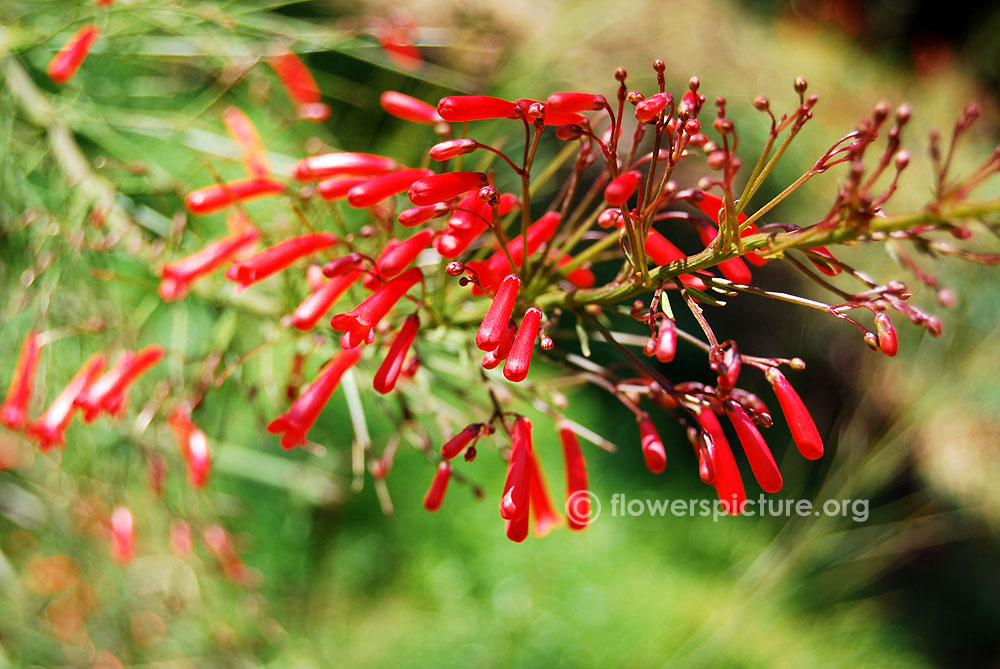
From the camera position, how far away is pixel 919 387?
258cm

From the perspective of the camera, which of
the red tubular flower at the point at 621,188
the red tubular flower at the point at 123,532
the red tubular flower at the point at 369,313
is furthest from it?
the red tubular flower at the point at 123,532

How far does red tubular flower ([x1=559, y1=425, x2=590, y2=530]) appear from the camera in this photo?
1061mm

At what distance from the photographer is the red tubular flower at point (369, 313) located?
89 cm

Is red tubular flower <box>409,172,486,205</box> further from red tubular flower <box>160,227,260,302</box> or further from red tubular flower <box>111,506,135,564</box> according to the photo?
red tubular flower <box>111,506,135,564</box>

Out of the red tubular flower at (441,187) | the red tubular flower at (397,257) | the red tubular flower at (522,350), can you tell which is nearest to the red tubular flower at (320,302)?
the red tubular flower at (397,257)

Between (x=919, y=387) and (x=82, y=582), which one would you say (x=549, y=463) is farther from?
(x=82, y=582)

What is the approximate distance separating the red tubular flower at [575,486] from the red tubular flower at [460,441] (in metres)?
0.19

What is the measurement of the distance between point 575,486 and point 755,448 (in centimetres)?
32

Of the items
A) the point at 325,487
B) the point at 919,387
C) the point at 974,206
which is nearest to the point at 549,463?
the point at 325,487

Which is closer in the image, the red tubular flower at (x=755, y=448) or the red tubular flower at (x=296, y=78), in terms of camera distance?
the red tubular flower at (x=755, y=448)

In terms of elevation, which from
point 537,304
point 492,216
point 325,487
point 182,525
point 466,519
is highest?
point 492,216

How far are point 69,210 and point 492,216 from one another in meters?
1.17

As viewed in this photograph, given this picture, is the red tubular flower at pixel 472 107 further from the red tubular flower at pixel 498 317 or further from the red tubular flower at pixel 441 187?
the red tubular flower at pixel 498 317

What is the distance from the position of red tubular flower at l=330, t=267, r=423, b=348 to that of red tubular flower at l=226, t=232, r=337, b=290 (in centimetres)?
21
